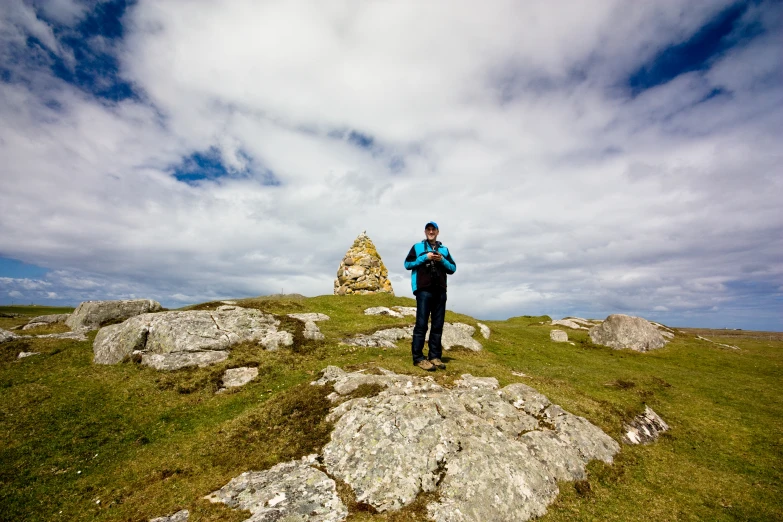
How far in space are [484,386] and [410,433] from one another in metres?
6.09

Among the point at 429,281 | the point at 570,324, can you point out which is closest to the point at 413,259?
the point at 429,281

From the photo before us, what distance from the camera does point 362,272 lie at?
50594 mm

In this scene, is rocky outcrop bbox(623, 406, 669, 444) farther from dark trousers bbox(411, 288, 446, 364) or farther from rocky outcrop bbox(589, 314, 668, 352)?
rocky outcrop bbox(589, 314, 668, 352)

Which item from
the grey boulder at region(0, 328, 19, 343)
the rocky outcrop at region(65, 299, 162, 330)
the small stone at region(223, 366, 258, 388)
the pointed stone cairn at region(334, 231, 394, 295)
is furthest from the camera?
the pointed stone cairn at region(334, 231, 394, 295)

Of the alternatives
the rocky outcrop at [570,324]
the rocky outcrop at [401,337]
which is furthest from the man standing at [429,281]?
the rocky outcrop at [570,324]

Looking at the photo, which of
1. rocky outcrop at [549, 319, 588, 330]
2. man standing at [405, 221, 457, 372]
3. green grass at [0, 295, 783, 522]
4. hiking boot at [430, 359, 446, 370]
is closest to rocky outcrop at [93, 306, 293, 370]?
green grass at [0, 295, 783, 522]

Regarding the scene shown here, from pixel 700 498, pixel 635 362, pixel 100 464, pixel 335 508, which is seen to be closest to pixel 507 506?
pixel 335 508

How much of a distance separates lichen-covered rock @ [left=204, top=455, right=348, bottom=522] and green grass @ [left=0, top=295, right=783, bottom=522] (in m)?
0.42

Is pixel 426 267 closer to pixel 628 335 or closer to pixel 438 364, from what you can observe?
pixel 438 364

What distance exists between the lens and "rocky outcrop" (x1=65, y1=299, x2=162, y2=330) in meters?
31.6

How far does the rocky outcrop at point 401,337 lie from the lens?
28062 millimetres

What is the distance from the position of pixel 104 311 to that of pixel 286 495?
31.8 m

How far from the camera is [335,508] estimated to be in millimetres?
10297

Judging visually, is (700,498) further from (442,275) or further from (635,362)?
(635,362)
